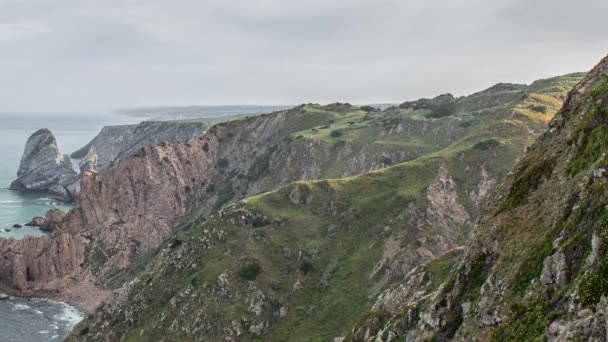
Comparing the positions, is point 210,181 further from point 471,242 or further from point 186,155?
point 471,242

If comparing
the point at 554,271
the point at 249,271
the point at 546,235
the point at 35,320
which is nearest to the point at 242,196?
the point at 35,320

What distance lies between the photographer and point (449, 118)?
148m

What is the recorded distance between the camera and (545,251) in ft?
85.9

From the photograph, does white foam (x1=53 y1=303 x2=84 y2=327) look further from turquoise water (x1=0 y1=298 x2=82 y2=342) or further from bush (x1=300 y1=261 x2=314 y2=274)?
bush (x1=300 y1=261 x2=314 y2=274)

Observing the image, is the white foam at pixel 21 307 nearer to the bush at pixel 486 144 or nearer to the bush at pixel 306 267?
the bush at pixel 306 267

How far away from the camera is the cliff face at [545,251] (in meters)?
21.5

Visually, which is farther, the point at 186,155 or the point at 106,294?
the point at 186,155

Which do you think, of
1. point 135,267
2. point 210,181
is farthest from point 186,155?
point 135,267

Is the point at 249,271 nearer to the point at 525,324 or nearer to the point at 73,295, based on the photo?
the point at 525,324

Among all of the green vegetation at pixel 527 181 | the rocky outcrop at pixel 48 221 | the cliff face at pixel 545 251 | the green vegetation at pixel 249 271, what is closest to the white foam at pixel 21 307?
the rocky outcrop at pixel 48 221

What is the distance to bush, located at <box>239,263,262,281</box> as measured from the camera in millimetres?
85938

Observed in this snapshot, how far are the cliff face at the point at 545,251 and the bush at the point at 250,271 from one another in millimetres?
49845

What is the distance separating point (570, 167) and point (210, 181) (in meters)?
167

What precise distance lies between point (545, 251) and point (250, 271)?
65.6m
